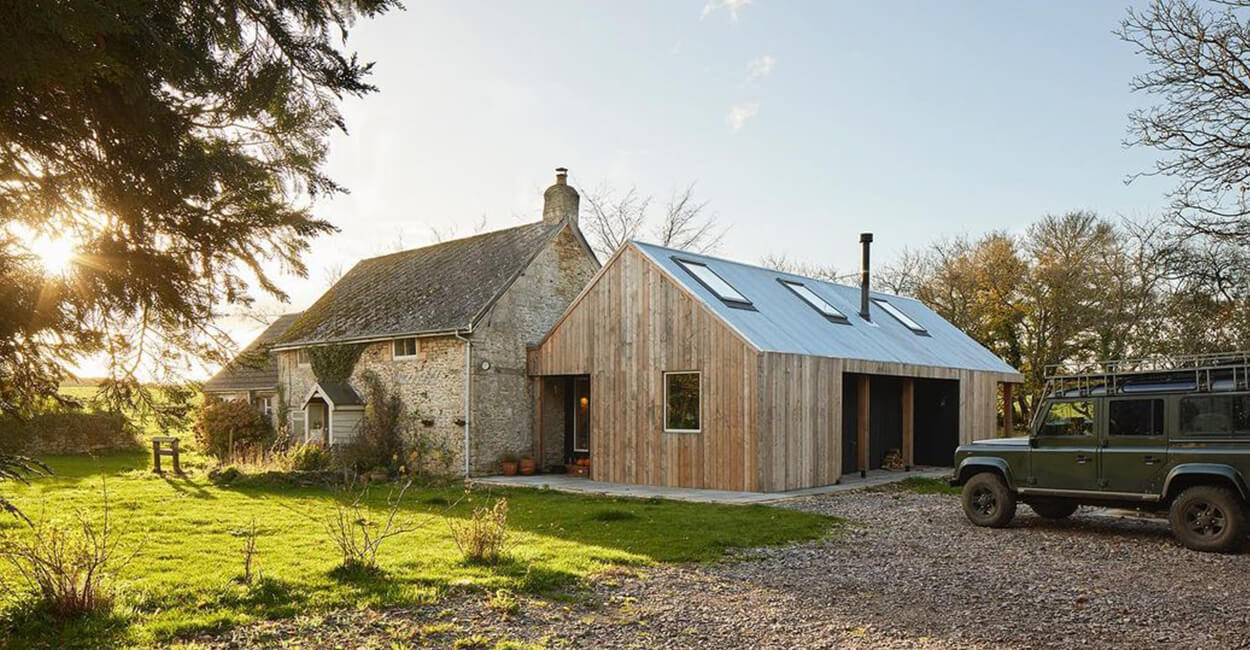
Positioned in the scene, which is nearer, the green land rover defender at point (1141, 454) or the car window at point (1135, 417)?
the green land rover defender at point (1141, 454)

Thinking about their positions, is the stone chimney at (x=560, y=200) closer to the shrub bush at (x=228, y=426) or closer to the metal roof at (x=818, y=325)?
the metal roof at (x=818, y=325)

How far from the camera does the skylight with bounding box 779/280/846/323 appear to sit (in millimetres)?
19734

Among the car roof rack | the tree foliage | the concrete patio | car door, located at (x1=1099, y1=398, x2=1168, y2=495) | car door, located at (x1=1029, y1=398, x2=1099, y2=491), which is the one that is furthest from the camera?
the concrete patio

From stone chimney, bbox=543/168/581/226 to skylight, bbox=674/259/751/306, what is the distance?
4.76 meters

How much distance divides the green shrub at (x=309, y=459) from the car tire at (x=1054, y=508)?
13.2 metres

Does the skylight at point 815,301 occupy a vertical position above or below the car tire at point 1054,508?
above

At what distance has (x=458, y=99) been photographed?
37.0ft

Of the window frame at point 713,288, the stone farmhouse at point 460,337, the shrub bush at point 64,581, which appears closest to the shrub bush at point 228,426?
the stone farmhouse at point 460,337

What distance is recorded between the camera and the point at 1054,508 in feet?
39.2

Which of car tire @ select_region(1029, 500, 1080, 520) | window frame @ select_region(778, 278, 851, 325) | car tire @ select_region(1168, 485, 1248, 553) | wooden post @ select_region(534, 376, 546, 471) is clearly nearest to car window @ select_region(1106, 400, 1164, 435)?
car tire @ select_region(1168, 485, 1248, 553)

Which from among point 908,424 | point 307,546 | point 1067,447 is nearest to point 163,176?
point 307,546

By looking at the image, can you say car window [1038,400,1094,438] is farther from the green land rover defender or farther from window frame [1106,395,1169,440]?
window frame [1106,395,1169,440]

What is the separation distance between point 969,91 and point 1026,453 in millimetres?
6283

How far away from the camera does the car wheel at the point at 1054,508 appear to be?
1186 centimetres
